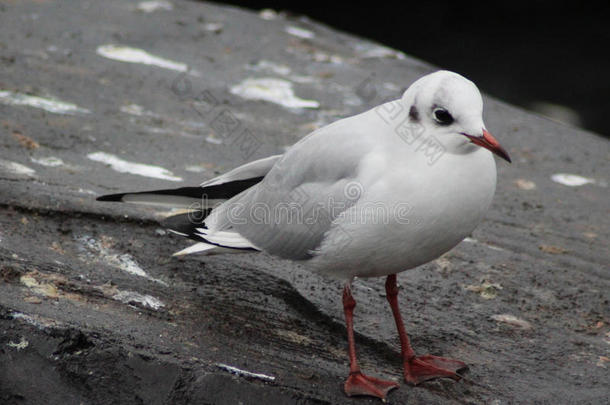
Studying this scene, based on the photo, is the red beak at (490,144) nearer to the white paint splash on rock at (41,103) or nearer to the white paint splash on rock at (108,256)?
the white paint splash on rock at (108,256)

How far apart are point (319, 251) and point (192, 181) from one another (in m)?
1.31

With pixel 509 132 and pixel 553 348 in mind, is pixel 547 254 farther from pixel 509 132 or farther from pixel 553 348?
pixel 509 132

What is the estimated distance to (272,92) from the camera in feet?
16.6

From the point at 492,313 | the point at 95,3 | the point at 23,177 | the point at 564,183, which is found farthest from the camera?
the point at 95,3

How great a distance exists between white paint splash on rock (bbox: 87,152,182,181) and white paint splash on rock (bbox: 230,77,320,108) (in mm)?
1193

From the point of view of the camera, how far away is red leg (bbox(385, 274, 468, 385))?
8.89ft

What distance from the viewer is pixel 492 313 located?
10.3ft

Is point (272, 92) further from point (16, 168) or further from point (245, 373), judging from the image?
point (245, 373)

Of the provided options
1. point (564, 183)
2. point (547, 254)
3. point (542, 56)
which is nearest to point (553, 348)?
point (547, 254)

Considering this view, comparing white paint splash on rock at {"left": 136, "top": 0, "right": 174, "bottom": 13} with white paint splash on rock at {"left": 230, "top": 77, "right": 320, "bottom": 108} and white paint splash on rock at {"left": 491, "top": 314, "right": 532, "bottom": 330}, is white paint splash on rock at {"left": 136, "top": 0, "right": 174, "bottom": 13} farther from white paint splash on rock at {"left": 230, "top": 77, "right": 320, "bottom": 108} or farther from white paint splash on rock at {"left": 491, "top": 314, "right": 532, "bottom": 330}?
white paint splash on rock at {"left": 491, "top": 314, "right": 532, "bottom": 330}

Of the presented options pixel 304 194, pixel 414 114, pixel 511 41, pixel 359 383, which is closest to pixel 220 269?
pixel 304 194

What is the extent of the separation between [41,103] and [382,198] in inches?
99.7

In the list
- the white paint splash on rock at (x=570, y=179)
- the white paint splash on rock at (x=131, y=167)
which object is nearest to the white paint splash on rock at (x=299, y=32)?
the white paint splash on rock at (x=570, y=179)

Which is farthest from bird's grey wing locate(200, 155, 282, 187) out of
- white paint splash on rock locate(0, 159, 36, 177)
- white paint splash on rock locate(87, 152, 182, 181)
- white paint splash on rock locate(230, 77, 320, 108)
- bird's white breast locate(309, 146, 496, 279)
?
white paint splash on rock locate(230, 77, 320, 108)
